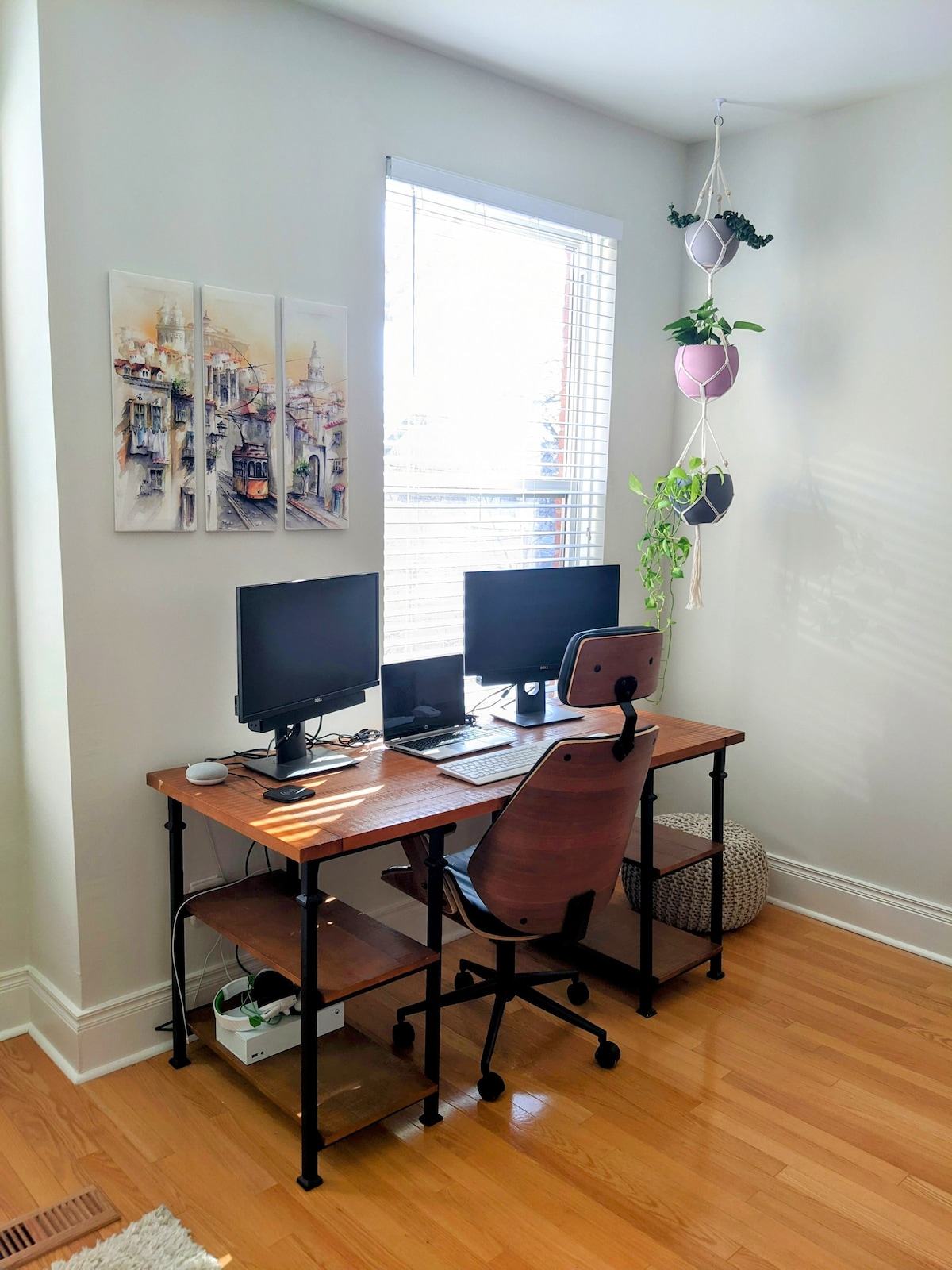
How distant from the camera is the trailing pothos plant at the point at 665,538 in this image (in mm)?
3500

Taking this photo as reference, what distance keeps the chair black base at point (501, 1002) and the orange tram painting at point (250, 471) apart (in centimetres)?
134

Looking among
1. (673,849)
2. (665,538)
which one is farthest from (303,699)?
(665,538)

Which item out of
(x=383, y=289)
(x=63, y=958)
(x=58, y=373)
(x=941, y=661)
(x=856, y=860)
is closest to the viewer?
(x=58, y=373)

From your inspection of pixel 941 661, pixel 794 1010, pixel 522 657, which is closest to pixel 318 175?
pixel 522 657

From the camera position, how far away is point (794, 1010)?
293 cm

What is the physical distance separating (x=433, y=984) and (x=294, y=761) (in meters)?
0.66

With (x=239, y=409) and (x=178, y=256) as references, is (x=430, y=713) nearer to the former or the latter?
(x=239, y=409)

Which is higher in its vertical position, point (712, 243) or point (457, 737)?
point (712, 243)

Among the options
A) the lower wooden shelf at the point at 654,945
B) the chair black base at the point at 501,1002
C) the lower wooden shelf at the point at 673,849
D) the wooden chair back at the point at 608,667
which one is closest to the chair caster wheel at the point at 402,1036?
the chair black base at the point at 501,1002

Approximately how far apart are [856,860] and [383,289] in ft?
8.07

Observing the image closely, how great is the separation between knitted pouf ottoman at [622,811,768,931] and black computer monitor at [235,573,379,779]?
3.99 ft

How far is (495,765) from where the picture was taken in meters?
2.59

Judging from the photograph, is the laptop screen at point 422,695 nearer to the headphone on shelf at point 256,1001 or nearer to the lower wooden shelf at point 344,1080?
the headphone on shelf at point 256,1001

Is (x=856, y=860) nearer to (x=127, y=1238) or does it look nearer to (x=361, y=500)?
(x=361, y=500)
